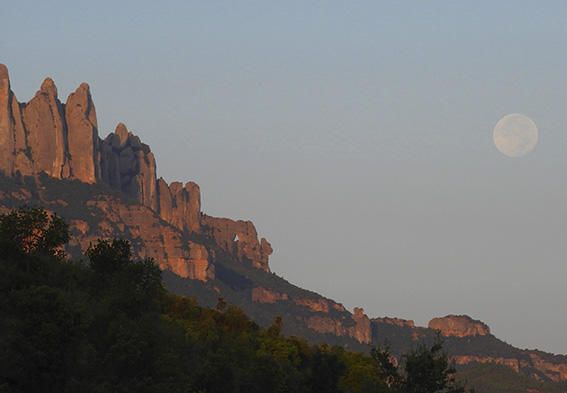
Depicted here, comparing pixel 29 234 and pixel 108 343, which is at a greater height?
pixel 29 234

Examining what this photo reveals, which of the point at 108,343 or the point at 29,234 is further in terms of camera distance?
the point at 29,234

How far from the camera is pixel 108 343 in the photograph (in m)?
126

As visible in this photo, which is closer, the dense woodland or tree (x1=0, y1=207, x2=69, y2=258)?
the dense woodland

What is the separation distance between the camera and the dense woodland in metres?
110

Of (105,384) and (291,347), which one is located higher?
(291,347)

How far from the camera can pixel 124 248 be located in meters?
151

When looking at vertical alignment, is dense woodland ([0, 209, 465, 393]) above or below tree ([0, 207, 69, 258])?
below

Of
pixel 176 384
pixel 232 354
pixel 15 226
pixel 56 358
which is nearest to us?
pixel 56 358

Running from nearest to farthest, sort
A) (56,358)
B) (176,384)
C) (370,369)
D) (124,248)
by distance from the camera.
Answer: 1. (56,358)
2. (176,384)
3. (124,248)
4. (370,369)

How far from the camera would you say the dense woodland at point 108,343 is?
110000mm

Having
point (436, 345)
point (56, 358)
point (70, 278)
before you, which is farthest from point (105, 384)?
point (436, 345)

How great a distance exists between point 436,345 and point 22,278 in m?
57.2

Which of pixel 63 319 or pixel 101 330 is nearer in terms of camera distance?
pixel 63 319

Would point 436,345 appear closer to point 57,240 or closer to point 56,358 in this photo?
point 57,240
